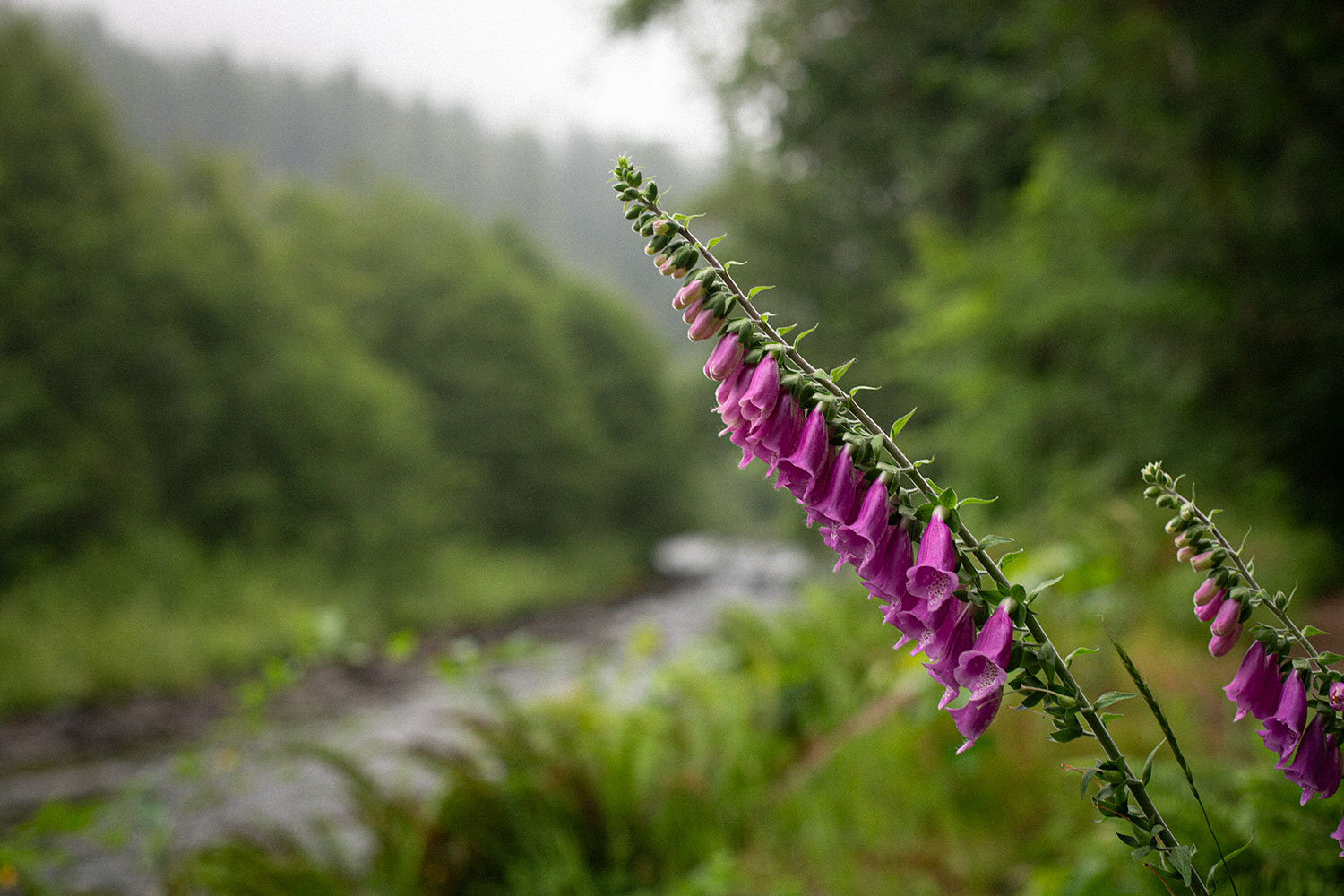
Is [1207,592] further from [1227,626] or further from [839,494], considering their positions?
[839,494]

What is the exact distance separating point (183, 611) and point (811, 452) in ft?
55.1

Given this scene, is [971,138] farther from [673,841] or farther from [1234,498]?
[673,841]

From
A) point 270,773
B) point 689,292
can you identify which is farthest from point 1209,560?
point 270,773

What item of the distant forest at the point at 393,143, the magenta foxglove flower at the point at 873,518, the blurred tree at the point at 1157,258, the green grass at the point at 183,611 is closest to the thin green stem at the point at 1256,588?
the magenta foxglove flower at the point at 873,518

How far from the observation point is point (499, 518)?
89.0 ft

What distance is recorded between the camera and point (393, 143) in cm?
6053

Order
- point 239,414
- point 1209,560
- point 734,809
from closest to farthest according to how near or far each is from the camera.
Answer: point 1209,560 < point 734,809 < point 239,414

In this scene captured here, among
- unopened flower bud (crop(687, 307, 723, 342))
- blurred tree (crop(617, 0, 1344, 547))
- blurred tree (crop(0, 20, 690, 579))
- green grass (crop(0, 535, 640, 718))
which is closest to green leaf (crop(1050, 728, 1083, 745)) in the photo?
unopened flower bud (crop(687, 307, 723, 342))

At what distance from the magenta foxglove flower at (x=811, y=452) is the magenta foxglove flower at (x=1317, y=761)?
23.1 inches

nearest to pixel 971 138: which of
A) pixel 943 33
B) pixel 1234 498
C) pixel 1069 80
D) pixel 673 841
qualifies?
pixel 943 33

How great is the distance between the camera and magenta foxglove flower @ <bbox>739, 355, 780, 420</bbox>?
2.73 ft

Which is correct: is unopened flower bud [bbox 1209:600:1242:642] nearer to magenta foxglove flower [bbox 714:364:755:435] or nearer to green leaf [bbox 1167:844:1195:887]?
green leaf [bbox 1167:844:1195:887]

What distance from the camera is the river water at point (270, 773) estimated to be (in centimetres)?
305

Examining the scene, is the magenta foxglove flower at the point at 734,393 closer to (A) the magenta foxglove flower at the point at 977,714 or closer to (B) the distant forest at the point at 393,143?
(A) the magenta foxglove flower at the point at 977,714
